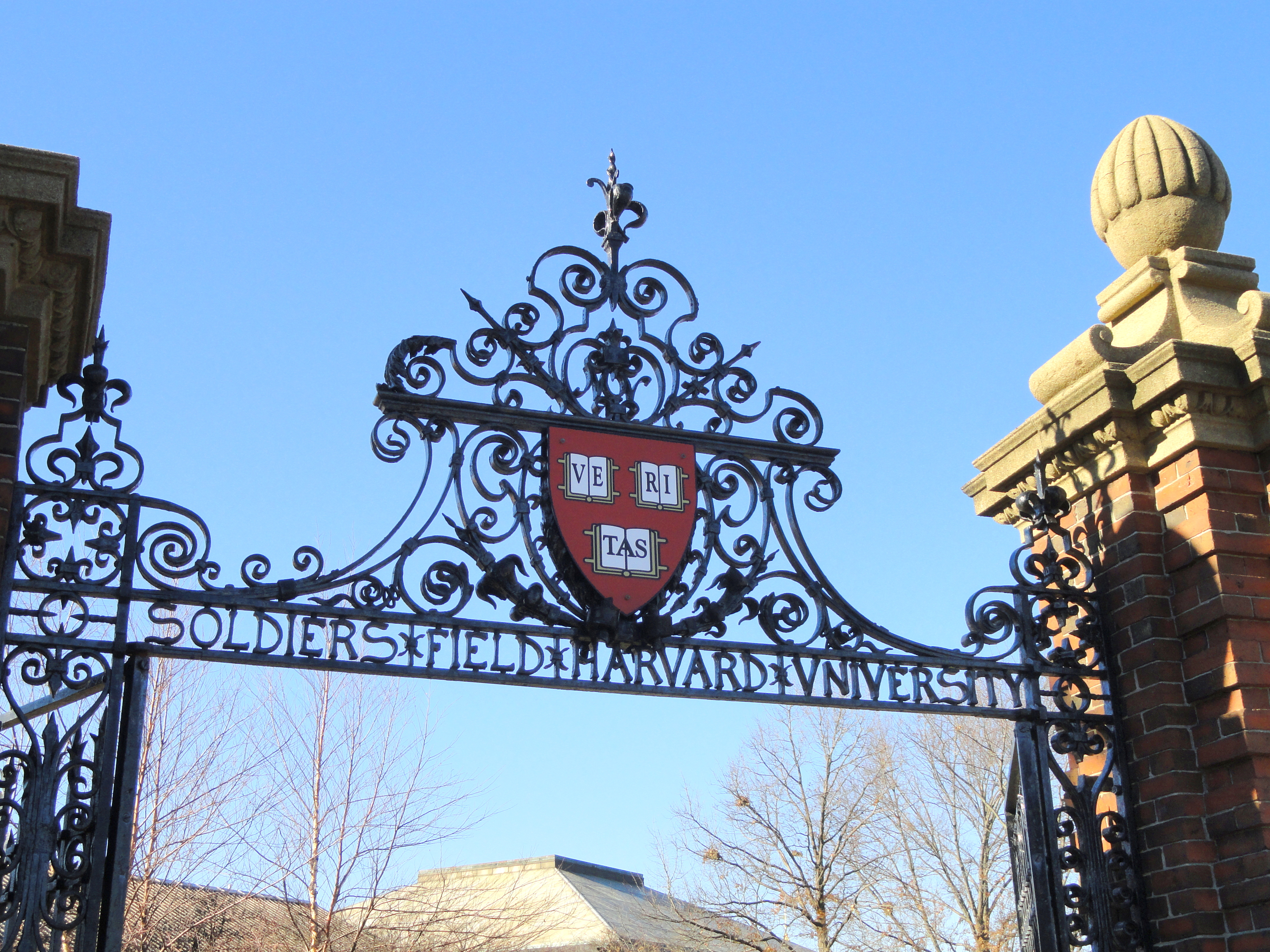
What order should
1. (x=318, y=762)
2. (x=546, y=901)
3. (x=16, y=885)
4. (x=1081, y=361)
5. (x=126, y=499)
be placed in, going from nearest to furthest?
(x=16, y=885) < (x=126, y=499) < (x=1081, y=361) < (x=318, y=762) < (x=546, y=901)

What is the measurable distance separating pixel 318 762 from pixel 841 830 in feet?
27.6

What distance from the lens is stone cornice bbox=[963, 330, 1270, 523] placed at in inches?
217

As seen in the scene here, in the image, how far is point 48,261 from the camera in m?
4.61

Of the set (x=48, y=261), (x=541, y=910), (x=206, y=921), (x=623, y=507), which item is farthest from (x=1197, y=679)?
(x=541, y=910)

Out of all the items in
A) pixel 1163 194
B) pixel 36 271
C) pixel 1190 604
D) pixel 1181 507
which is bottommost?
pixel 1190 604

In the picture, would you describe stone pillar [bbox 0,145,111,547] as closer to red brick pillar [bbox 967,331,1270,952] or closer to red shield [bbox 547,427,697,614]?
red shield [bbox 547,427,697,614]

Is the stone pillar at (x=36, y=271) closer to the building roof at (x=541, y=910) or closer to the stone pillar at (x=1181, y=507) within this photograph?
the stone pillar at (x=1181, y=507)

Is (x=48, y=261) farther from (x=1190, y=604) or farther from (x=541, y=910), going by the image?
(x=541, y=910)

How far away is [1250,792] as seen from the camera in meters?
5.08

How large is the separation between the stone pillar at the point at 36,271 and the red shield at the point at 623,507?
1.90 m

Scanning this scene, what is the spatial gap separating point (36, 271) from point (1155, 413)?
14.6 feet

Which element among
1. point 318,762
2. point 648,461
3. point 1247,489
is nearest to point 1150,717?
point 1247,489

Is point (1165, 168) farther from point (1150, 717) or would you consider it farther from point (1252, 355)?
point (1150, 717)

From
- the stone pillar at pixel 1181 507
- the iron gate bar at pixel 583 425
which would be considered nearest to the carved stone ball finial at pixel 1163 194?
the stone pillar at pixel 1181 507
